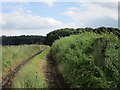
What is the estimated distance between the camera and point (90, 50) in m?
10.5

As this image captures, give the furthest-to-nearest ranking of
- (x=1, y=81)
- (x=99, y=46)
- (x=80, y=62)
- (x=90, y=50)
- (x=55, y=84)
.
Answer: (x=1, y=81), (x=55, y=84), (x=90, y=50), (x=80, y=62), (x=99, y=46)

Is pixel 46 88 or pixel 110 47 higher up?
pixel 110 47

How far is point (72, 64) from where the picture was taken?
437 inches

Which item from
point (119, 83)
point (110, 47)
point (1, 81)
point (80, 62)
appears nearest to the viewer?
point (119, 83)

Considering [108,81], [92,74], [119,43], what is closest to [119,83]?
[108,81]

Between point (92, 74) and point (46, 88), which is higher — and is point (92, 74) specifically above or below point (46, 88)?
above

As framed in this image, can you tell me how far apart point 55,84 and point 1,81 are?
8.64 feet

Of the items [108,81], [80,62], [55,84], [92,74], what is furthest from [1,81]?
[108,81]

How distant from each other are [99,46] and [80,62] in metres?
2.00

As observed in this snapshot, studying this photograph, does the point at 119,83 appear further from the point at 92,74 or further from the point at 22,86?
the point at 22,86

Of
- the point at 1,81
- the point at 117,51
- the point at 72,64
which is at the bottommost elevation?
the point at 1,81

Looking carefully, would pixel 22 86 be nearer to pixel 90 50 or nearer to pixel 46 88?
pixel 46 88

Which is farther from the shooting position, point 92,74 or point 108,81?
point 92,74

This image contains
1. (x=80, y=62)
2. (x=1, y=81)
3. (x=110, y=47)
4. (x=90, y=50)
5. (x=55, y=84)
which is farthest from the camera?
(x=1, y=81)
